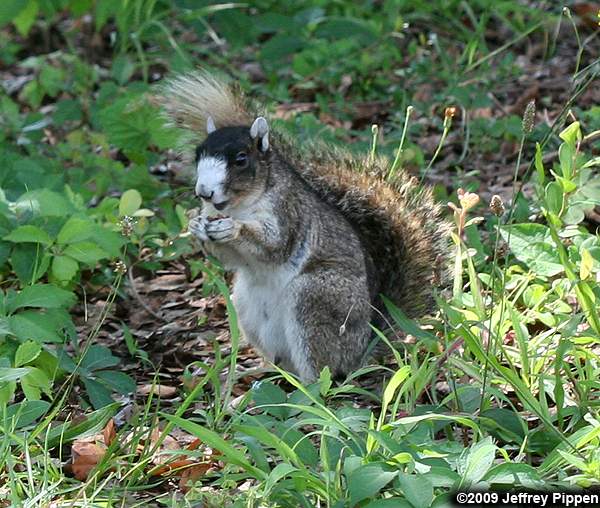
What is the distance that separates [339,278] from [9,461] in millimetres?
1433

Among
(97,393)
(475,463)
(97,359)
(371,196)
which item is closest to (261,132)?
(371,196)

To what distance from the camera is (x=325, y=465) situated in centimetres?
293

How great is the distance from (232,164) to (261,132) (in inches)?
9.5

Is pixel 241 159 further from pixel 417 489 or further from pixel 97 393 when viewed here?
pixel 417 489

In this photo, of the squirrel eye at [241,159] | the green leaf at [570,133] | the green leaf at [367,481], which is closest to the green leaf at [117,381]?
the squirrel eye at [241,159]

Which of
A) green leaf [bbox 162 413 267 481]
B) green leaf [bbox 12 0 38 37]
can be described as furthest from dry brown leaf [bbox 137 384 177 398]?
green leaf [bbox 12 0 38 37]

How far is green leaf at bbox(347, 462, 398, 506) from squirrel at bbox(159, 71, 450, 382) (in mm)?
1143

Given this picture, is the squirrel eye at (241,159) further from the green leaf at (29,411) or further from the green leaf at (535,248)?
the green leaf at (29,411)

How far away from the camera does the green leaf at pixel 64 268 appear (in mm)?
4117

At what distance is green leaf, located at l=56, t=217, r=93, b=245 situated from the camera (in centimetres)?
415

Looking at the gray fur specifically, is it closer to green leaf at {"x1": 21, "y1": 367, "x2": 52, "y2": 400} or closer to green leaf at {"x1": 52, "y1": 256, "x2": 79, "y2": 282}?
green leaf at {"x1": 52, "y1": 256, "x2": 79, "y2": 282}

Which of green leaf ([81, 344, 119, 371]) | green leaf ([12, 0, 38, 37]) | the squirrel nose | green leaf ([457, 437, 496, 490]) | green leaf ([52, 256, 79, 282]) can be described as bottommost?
green leaf ([12, 0, 38, 37])

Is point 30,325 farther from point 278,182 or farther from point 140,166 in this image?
point 140,166

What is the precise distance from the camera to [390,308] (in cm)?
376
